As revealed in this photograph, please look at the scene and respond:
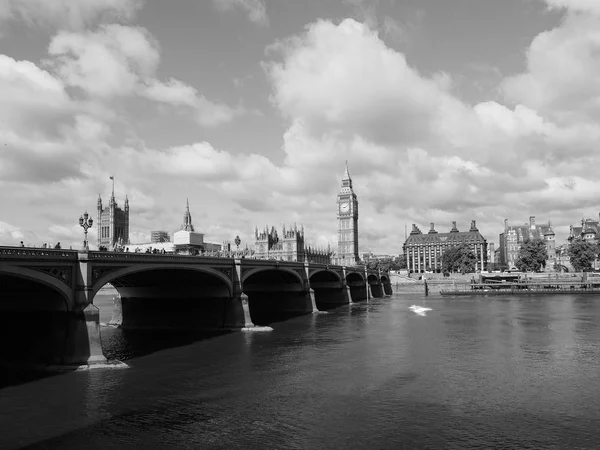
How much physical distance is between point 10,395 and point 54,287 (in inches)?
316

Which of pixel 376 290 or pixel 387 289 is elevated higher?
pixel 376 290

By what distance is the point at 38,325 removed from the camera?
43094 millimetres

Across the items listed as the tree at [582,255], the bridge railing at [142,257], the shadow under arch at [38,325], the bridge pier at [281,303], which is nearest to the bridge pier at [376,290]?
the bridge pier at [281,303]

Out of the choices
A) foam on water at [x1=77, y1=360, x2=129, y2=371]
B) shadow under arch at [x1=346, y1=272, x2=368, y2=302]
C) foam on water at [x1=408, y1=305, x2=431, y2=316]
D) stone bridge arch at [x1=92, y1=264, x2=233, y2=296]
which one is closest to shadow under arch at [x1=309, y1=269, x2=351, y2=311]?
shadow under arch at [x1=346, y1=272, x2=368, y2=302]

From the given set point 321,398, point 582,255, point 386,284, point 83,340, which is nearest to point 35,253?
point 83,340

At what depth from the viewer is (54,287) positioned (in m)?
38.4

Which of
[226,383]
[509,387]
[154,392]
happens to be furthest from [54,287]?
[509,387]

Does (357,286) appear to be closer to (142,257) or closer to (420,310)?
(420,310)

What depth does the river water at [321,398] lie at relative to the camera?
2591 centimetres

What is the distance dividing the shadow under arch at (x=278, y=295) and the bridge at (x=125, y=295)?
0.59 ft

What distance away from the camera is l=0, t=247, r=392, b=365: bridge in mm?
39625

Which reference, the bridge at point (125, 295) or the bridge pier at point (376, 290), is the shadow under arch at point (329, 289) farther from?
the bridge pier at point (376, 290)

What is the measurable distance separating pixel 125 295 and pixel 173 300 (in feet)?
25.0

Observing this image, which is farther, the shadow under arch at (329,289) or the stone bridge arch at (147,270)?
the shadow under arch at (329,289)
